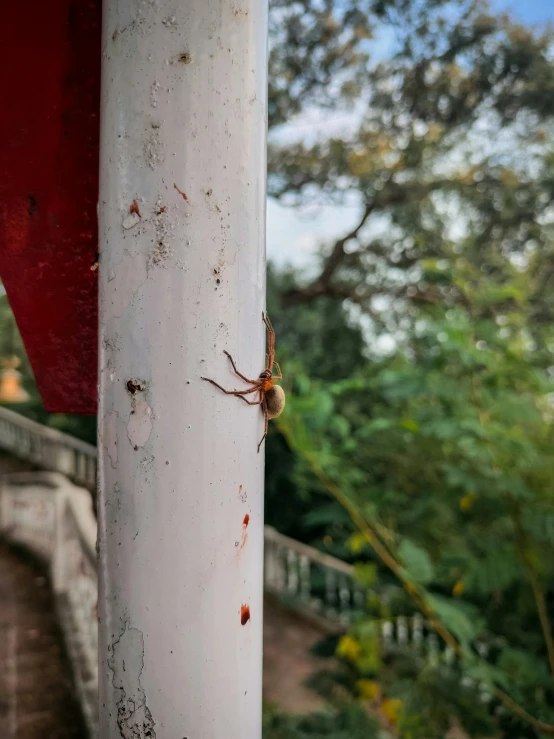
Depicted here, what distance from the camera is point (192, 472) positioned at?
521mm

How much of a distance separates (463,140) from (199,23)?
6.86m

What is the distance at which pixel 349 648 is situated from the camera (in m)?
2.10

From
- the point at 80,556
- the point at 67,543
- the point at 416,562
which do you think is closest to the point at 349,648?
the point at 416,562

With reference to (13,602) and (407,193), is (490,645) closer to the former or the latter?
(13,602)

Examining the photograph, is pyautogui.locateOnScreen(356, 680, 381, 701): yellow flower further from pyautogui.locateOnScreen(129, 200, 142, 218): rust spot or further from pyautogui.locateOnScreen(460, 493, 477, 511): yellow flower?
pyautogui.locateOnScreen(129, 200, 142, 218): rust spot

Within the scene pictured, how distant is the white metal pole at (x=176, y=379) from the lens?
0.51m

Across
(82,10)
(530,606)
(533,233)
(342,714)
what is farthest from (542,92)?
(82,10)

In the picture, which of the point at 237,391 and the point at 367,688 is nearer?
the point at 237,391

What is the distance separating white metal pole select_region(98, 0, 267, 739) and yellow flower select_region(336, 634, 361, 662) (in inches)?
66.7

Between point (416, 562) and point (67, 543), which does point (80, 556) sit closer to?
point (67, 543)

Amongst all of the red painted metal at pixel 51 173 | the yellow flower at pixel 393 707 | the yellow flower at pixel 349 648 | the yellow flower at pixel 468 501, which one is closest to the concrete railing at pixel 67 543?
the yellow flower at pixel 349 648

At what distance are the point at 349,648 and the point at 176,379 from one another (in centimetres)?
190

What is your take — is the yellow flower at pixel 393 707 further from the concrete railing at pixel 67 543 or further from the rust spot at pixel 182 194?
the rust spot at pixel 182 194

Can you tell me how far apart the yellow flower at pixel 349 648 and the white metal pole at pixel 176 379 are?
5.56 feet
